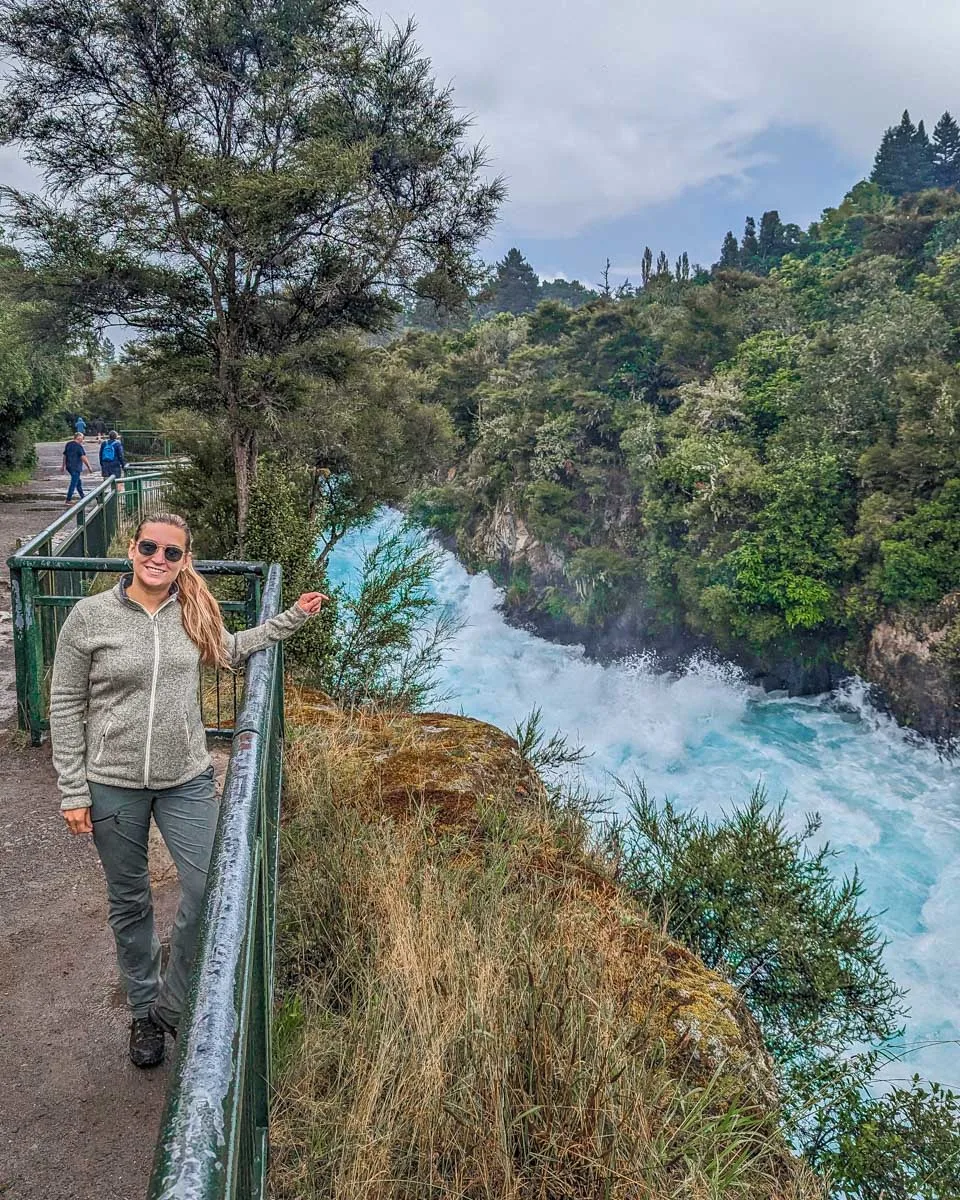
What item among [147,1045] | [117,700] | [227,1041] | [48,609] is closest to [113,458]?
[48,609]

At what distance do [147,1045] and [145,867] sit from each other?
61 cm

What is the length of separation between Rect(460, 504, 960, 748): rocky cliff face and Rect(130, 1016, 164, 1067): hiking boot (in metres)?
22.9

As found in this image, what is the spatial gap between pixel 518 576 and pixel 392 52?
2344cm

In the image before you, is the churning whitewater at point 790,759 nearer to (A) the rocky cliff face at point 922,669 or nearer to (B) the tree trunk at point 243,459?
(A) the rocky cliff face at point 922,669

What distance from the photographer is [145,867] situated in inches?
112

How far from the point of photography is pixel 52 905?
13.0ft

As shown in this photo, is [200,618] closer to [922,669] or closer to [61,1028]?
[61,1028]

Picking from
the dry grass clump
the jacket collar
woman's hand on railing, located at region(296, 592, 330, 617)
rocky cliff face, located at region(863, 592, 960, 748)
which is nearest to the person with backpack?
the dry grass clump

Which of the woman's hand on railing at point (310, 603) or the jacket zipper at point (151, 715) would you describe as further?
the woman's hand on railing at point (310, 603)

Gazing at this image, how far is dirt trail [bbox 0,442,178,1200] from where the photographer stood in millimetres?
2496

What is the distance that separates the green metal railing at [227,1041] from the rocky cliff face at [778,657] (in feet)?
77.0

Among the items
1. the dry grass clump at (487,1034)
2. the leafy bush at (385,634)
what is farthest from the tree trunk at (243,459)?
the dry grass clump at (487,1034)

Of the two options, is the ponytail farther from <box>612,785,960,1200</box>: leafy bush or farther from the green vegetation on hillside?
the green vegetation on hillside

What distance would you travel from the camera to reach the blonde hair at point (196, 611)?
2820 millimetres
